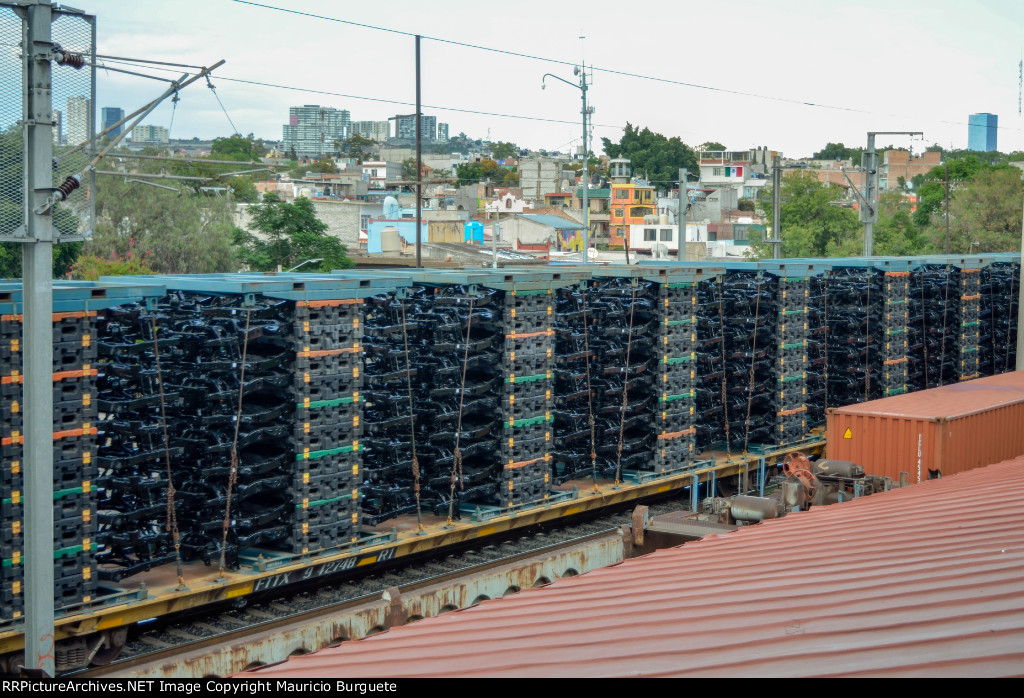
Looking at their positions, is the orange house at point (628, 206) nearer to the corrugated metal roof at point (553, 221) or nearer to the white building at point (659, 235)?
the white building at point (659, 235)

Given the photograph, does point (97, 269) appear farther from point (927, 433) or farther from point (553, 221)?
point (553, 221)

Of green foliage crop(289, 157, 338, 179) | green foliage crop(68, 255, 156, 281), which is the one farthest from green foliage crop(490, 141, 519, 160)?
green foliage crop(68, 255, 156, 281)

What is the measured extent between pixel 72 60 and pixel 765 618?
9.44 metres

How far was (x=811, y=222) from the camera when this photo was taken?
83188 millimetres

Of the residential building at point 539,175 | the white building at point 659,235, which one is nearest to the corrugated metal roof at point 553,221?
the white building at point 659,235

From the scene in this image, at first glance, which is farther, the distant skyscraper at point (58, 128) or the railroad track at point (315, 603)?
the railroad track at point (315, 603)

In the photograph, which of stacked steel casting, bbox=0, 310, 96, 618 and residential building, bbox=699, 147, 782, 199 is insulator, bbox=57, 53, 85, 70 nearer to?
stacked steel casting, bbox=0, 310, 96, 618

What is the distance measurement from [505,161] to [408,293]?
145 meters

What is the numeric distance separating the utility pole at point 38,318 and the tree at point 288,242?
120 ft

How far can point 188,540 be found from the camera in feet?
52.5

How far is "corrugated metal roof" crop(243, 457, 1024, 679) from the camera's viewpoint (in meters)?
6.43

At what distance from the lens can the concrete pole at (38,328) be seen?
11.3 m
